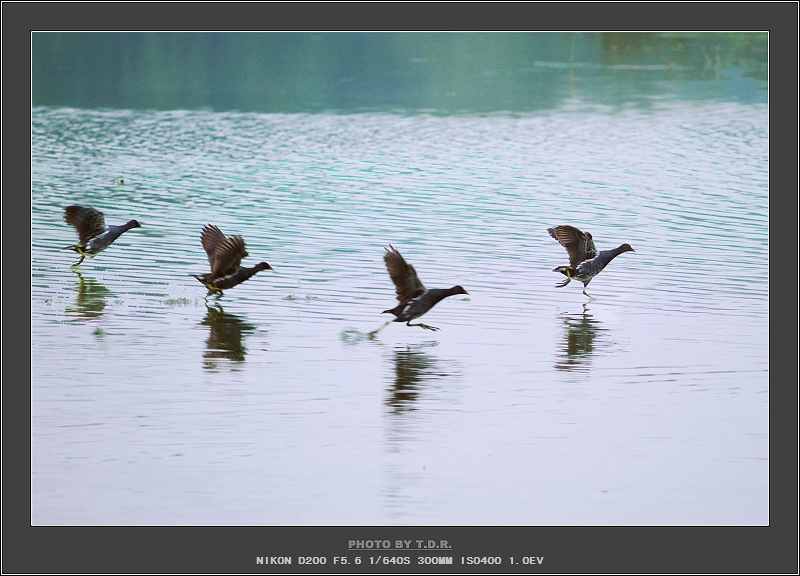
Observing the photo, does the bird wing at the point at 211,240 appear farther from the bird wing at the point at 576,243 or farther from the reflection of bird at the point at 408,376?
→ the bird wing at the point at 576,243

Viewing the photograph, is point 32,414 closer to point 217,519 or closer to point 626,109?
point 217,519

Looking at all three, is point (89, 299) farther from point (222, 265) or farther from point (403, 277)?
point (403, 277)

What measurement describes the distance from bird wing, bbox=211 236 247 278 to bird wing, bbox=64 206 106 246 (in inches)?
65.7

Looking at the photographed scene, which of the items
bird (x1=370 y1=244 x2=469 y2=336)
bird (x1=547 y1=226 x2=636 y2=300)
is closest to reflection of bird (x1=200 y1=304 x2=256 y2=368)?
bird (x1=370 y1=244 x2=469 y2=336)

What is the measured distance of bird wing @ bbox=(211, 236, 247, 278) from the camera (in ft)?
35.1

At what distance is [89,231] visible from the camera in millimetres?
11945

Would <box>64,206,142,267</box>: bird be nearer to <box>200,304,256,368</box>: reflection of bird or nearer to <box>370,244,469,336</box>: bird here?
<box>200,304,256,368</box>: reflection of bird

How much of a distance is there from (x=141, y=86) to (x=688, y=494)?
20.0 metres

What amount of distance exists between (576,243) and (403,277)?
2.10m

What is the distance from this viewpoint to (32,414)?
27.6ft

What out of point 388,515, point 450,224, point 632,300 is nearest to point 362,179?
point 450,224

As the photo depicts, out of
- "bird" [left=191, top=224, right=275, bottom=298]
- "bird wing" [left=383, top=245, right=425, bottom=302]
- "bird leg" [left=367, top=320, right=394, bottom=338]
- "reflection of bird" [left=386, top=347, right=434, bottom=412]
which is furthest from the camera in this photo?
"bird" [left=191, top=224, right=275, bottom=298]

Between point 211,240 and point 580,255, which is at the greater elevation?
point 211,240

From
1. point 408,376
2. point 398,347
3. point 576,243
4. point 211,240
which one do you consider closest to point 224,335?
point 211,240
